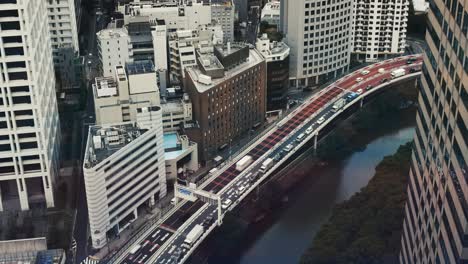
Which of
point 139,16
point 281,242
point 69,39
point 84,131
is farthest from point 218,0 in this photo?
point 281,242

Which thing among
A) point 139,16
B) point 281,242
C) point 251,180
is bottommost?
point 281,242

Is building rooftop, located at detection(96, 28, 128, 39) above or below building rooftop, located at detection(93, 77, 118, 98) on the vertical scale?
above

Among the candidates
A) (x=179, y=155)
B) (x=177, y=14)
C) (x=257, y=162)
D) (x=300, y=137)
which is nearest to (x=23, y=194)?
(x=179, y=155)

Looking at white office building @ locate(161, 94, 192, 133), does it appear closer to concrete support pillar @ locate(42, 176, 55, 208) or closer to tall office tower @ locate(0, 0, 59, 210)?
tall office tower @ locate(0, 0, 59, 210)

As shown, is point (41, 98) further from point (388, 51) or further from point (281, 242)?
point (388, 51)

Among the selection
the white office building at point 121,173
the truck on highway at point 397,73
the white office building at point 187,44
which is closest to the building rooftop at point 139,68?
the white office building at point 121,173

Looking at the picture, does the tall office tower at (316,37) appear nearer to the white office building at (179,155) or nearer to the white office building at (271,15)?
the white office building at (271,15)

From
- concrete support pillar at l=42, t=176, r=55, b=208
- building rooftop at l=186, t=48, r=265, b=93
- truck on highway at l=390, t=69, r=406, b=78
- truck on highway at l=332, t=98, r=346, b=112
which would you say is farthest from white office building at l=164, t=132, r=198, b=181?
truck on highway at l=390, t=69, r=406, b=78
